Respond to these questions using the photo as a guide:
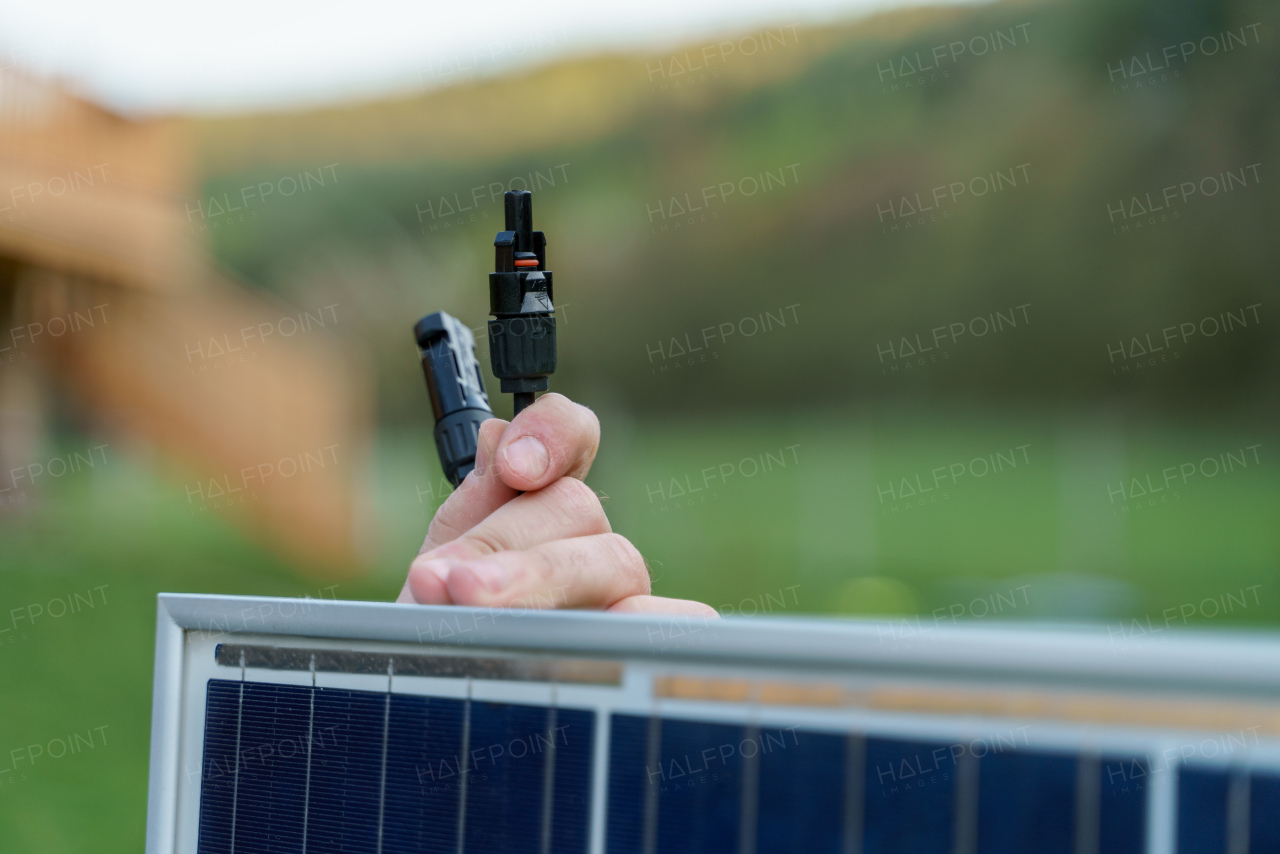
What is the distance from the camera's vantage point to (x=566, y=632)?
2.56 feet

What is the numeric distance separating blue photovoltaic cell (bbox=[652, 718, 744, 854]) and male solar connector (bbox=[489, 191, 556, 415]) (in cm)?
37

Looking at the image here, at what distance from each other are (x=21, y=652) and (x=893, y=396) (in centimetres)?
2354

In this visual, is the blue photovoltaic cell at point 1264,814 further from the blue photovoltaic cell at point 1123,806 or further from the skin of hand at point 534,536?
the skin of hand at point 534,536

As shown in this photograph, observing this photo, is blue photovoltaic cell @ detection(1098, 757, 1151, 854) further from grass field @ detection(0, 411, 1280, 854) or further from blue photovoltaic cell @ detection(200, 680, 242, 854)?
blue photovoltaic cell @ detection(200, 680, 242, 854)

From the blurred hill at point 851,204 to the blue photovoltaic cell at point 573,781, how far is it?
21721 millimetres

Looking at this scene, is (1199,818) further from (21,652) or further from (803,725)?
(21,652)

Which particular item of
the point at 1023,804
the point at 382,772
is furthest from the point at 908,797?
the point at 382,772

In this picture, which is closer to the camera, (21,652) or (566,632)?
(566,632)

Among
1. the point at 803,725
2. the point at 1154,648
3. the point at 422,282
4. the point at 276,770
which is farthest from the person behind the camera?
the point at 422,282

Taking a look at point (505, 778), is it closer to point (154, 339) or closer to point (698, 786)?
point (698, 786)

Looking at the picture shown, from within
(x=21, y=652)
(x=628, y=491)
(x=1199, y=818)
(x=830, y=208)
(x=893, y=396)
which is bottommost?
(x=21, y=652)

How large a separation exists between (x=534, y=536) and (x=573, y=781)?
1.04ft

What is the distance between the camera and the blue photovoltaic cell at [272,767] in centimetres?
89

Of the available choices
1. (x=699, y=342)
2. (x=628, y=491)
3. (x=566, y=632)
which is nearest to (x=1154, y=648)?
(x=566, y=632)
